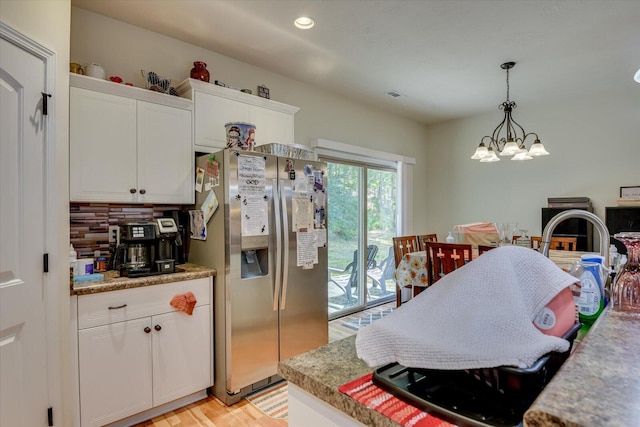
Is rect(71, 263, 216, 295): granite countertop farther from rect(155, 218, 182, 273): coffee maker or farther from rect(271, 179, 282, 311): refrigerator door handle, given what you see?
rect(271, 179, 282, 311): refrigerator door handle

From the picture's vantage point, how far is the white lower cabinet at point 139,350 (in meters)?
2.00

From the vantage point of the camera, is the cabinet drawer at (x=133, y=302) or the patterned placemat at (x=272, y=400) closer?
the cabinet drawer at (x=133, y=302)

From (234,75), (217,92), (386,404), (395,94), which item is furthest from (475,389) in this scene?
(395,94)

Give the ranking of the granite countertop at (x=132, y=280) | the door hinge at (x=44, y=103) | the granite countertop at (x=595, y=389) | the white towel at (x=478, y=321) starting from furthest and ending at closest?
the granite countertop at (x=132, y=280), the door hinge at (x=44, y=103), the white towel at (x=478, y=321), the granite countertop at (x=595, y=389)

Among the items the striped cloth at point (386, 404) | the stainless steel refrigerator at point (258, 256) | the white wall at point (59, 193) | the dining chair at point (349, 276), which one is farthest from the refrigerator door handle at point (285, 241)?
the striped cloth at point (386, 404)

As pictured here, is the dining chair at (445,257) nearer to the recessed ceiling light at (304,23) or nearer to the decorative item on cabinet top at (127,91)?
the recessed ceiling light at (304,23)

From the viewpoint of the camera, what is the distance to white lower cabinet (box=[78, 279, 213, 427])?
200 cm

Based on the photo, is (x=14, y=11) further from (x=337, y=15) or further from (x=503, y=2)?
(x=503, y=2)

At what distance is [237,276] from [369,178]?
2.75m

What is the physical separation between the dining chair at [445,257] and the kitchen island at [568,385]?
1872 millimetres

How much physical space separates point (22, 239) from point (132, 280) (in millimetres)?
664

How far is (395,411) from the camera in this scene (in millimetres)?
624

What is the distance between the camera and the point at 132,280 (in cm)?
216

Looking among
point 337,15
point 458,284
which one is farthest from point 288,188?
point 458,284
